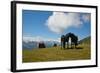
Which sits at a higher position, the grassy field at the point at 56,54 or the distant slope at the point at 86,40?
the distant slope at the point at 86,40

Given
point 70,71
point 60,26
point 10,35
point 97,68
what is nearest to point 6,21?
point 10,35

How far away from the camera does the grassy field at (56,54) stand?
154cm

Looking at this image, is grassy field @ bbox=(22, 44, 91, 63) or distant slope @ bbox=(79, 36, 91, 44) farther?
distant slope @ bbox=(79, 36, 91, 44)

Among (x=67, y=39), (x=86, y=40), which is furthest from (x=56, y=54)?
(x=86, y=40)

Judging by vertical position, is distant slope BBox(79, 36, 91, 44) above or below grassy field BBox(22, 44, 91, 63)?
above

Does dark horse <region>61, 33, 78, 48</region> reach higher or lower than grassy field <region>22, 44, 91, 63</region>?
higher

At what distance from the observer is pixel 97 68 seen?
1.74 meters

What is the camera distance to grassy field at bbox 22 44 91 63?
1.54 m

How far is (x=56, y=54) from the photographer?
1617 millimetres

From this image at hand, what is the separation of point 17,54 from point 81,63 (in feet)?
1.74

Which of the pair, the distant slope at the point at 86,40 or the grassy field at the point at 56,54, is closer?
the grassy field at the point at 56,54

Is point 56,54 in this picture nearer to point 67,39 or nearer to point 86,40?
point 67,39

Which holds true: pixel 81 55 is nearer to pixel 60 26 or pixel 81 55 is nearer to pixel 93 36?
pixel 93 36

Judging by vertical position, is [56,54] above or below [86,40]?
below
